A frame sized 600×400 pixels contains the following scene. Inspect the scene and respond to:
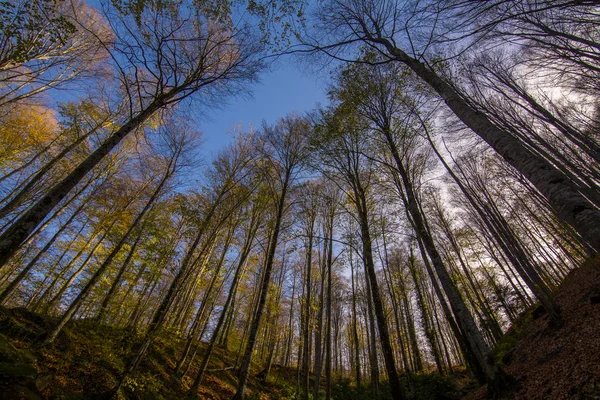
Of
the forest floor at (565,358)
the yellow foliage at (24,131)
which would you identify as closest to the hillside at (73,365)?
the yellow foliage at (24,131)

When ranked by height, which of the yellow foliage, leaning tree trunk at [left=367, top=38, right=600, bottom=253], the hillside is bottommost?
the hillside

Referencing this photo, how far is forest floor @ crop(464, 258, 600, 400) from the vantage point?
3.27 metres

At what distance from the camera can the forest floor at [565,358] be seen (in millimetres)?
3271

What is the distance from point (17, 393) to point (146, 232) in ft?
21.5

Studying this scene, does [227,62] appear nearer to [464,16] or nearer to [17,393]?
[464,16]

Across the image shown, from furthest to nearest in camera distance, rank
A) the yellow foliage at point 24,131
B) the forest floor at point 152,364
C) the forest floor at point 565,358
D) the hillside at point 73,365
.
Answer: the yellow foliage at point 24,131
the hillside at point 73,365
the forest floor at point 152,364
the forest floor at point 565,358

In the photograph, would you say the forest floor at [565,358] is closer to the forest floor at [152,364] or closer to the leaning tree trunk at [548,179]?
the forest floor at [152,364]

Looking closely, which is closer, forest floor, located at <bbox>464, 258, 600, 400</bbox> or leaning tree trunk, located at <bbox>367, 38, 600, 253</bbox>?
leaning tree trunk, located at <bbox>367, 38, 600, 253</bbox>

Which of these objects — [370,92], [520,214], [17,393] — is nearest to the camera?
[17,393]

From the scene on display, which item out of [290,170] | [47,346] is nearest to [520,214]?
[290,170]

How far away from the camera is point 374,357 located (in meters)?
10.8

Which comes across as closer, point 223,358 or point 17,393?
point 17,393

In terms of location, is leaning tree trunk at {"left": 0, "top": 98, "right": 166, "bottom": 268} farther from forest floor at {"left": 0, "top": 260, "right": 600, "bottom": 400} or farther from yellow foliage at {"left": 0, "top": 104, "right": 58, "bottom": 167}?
yellow foliage at {"left": 0, "top": 104, "right": 58, "bottom": 167}

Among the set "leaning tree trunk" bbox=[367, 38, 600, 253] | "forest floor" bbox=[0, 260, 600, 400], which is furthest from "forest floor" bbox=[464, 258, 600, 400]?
"leaning tree trunk" bbox=[367, 38, 600, 253]
